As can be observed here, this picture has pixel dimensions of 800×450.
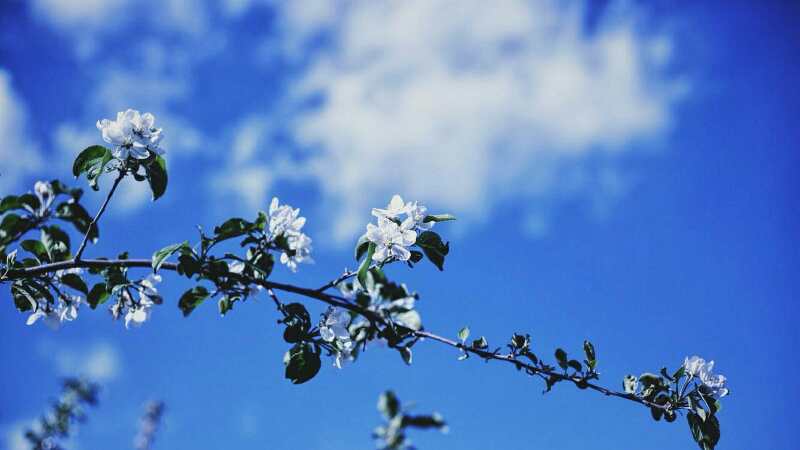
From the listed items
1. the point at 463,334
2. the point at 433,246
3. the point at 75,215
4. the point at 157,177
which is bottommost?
the point at 463,334

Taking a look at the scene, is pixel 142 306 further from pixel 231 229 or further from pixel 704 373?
pixel 704 373

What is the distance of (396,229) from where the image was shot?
2.01 metres

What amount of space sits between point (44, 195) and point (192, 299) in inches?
23.8

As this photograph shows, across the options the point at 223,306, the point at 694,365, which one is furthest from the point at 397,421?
the point at 694,365

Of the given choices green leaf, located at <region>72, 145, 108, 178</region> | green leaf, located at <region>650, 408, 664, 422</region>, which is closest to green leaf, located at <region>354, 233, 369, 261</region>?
green leaf, located at <region>72, 145, 108, 178</region>

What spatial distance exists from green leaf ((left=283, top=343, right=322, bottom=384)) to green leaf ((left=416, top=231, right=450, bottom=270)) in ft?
1.87

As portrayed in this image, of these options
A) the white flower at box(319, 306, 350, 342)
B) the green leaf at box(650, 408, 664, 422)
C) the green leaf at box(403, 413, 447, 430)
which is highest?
the white flower at box(319, 306, 350, 342)

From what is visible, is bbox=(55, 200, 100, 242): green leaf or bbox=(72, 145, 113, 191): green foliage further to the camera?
bbox=(72, 145, 113, 191): green foliage

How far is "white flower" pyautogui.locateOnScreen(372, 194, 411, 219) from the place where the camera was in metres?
2.04

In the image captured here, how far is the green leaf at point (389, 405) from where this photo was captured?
1139mm

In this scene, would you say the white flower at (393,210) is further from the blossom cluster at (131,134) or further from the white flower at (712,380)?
the white flower at (712,380)

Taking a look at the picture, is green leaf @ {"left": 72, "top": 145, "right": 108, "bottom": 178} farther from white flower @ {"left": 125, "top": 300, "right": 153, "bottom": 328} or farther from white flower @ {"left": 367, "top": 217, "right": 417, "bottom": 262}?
white flower @ {"left": 367, "top": 217, "right": 417, "bottom": 262}

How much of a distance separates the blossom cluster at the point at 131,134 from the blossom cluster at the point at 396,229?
34.5 inches

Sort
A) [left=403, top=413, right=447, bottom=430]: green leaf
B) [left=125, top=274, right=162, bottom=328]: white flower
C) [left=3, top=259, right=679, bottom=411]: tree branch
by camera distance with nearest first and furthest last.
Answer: [left=403, top=413, right=447, bottom=430]: green leaf < [left=3, top=259, right=679, bottom=411]: tree branch < [left=125, top=274, right=162, bottom=328]: white flower
